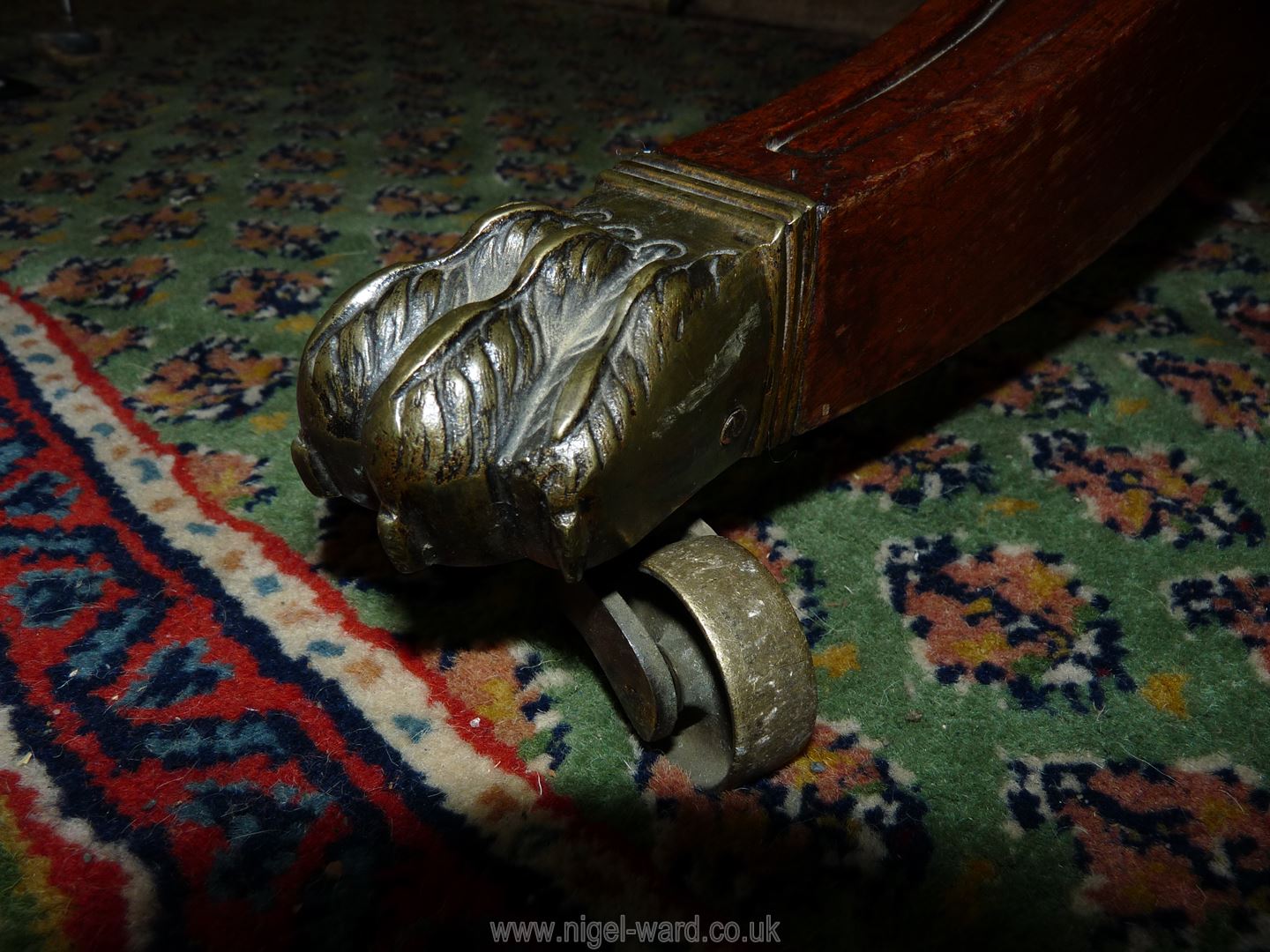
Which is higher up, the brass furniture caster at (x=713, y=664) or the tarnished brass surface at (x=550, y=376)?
the tarnished brass surface at (x=550, y=376)

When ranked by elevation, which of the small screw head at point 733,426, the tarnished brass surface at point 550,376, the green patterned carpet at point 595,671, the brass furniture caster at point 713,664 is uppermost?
the tarnished brass surface at point 550,376

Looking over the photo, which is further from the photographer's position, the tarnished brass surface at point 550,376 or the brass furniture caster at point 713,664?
the brass furniture caster at point 713,664

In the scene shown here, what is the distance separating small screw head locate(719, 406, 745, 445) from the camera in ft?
2.09

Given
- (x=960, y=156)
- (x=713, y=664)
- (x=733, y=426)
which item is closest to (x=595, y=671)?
(x=713, y=664)

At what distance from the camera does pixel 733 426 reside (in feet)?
2.12

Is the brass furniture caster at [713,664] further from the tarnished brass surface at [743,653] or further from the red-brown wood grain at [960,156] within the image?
the red-brown wood grain at [960,156]

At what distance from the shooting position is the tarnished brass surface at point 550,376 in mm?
539

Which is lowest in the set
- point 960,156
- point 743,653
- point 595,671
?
point 595,671

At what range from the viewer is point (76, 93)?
2.15 meters

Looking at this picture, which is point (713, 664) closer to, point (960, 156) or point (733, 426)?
point (733, 426)

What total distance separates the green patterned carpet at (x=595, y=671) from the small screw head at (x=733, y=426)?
152 mm

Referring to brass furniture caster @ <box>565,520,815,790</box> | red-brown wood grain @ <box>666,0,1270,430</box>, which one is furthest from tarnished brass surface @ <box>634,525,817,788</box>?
red-brown wood grain @ <box>666,0,1270,430</box>

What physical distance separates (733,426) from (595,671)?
243mm

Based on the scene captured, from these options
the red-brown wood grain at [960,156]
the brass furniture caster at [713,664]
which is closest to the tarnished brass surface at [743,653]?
the brass furniture caster at [713,664]
